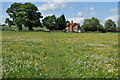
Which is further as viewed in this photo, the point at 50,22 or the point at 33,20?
the point at 50,22

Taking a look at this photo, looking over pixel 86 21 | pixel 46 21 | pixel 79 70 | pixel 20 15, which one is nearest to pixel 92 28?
pixel 86 21

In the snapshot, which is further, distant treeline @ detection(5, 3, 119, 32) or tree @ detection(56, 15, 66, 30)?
tree @ detection(56, 15, 66, 30)

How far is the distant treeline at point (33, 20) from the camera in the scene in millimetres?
58759

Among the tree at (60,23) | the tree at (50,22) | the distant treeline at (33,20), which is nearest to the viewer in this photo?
the distant treeline at (33,20)

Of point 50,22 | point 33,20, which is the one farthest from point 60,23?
point 33,20

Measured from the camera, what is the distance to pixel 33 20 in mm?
76750

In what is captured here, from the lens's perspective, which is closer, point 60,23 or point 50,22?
point 50,22

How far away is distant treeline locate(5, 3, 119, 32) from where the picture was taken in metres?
58.8

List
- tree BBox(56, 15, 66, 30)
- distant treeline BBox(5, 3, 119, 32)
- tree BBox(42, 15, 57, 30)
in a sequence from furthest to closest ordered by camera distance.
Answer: tree BBox(56, 15, 66, 30) → tree BBox(42, 15, 57, 30) → distant treeline BBox(5, 3, 119, 32)

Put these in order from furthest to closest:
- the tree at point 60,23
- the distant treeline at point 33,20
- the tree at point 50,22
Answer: the tree at point 60,23
the tree at point 50,22
the distant treeline at point 33,20

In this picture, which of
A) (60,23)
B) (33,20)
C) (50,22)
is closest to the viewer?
(33,20)

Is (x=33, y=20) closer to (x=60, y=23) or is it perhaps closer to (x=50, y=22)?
(x=50, y=22)

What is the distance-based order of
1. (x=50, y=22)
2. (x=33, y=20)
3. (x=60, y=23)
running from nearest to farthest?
(x=33, y=20) → (x=50, y=22) → (x=60, y=23)

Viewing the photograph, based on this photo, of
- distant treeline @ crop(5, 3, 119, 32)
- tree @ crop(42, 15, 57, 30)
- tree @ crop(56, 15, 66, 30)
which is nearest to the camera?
distant treeline @ crop(5, 3, 119, 32)
